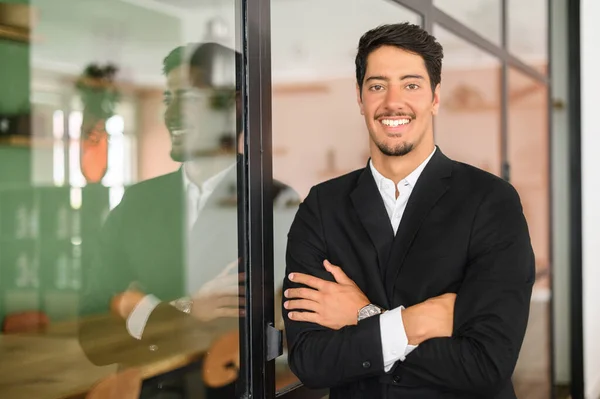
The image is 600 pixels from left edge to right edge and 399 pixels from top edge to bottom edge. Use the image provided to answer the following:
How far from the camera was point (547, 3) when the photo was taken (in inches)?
166

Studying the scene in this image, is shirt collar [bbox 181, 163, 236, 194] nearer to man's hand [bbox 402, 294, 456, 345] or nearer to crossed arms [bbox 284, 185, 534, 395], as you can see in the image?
crossed arms [bbox 284, 185, 534, 395]

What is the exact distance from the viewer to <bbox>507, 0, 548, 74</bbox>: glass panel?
12.2 ft

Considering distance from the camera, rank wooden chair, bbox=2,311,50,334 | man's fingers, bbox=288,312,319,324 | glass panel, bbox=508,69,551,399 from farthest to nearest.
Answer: glass panel, bbox=508,69,551,399, man's fingers, bbox=288,312,319,324, wooden chair, bbox=2,311,50,334

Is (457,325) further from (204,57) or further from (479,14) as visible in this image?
(479,14)

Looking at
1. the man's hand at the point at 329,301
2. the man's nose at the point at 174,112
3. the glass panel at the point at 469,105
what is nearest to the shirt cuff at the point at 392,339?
the man's hand at the point at 329,301

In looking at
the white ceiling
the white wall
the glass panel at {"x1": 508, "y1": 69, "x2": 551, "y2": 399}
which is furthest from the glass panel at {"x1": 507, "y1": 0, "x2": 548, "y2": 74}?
the white ceiling

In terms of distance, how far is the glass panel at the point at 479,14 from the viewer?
2838 millimetres

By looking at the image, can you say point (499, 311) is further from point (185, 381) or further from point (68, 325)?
point (68, 325)

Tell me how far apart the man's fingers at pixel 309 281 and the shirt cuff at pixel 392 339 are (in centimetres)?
17

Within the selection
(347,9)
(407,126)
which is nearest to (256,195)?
(407,126)

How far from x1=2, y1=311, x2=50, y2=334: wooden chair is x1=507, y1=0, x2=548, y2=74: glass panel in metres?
2.97

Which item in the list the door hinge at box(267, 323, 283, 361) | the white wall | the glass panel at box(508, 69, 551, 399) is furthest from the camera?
the white wall

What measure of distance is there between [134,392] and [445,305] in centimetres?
66

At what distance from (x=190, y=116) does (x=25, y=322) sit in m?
0.57
